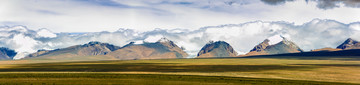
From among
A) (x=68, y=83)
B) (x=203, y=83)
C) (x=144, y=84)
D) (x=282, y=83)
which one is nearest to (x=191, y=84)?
(x=203, y=83)

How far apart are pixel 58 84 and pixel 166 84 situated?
25.7 metres

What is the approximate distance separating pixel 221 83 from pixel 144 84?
19.3 m

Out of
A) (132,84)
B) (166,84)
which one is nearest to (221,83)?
(166,84)

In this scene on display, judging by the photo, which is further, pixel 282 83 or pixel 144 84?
pixel 282 83

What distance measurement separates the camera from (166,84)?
88875 mm

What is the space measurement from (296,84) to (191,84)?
26217 millimetres

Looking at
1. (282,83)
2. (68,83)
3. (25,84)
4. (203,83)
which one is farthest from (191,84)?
(25,84)

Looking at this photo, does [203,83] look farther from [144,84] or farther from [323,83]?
[323,83]

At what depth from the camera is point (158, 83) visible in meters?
90.0

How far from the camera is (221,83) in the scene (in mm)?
92375

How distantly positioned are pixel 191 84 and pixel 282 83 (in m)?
23.5

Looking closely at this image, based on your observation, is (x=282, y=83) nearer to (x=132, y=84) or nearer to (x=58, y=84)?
(x=132, y=84)

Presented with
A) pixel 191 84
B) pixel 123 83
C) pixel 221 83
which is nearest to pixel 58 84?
pixel 123 83

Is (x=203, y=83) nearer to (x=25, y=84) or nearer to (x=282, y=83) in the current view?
(x=282, y=83)
